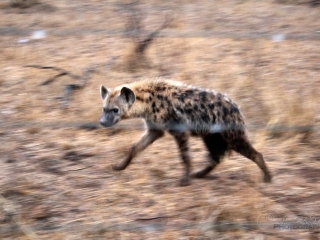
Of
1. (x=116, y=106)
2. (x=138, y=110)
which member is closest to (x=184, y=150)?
(x=138, y=110)

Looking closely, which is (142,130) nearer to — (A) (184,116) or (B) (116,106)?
(B) (116,106)

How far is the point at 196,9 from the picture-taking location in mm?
6941

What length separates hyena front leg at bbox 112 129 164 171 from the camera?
369cm

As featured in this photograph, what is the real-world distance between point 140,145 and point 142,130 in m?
0.67

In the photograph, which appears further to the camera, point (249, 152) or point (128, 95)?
point (128, 95)

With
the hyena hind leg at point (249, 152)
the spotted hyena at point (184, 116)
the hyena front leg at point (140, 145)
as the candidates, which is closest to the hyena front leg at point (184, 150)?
the spotted hyena at point (184, 116)

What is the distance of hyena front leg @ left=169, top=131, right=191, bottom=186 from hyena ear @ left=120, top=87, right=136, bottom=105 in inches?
12.0

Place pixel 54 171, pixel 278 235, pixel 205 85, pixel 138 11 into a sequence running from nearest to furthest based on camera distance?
pixel 278 235 < pixel 54 171 < pixel 205 85 < pixel 138 11

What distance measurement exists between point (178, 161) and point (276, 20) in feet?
10.3

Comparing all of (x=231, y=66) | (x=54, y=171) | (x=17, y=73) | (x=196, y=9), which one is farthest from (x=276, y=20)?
(x=54, y=171)

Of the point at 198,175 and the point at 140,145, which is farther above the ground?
the point at 140,145

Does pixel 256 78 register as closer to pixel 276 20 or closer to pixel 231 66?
pixel 231 66

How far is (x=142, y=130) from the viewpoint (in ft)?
14.3

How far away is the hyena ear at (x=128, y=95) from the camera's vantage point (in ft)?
12.0
